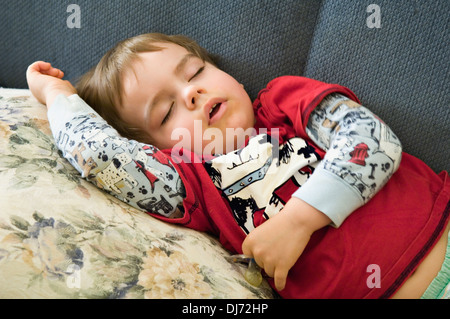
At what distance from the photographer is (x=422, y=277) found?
72 centimetres

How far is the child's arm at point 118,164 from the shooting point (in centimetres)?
73

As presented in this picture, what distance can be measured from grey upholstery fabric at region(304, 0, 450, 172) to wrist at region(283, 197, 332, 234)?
0.35 meters

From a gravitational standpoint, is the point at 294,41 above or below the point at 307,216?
above

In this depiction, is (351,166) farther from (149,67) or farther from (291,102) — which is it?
(149,67)

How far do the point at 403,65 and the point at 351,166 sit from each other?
0.34m

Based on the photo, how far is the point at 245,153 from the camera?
2.71ft

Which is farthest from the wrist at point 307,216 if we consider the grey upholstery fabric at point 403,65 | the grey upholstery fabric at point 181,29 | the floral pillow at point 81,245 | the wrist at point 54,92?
the wrist at point 54,92

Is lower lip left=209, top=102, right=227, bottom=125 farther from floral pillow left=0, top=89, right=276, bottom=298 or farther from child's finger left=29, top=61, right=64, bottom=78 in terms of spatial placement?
child's finger left=29, top=61, right=64, bottom=78

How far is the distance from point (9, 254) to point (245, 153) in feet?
1.52

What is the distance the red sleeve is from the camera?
2.68ft

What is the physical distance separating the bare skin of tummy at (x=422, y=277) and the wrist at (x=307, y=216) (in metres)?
0.19

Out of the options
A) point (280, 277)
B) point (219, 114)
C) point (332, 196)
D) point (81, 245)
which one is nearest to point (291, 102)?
point (219, 114)
